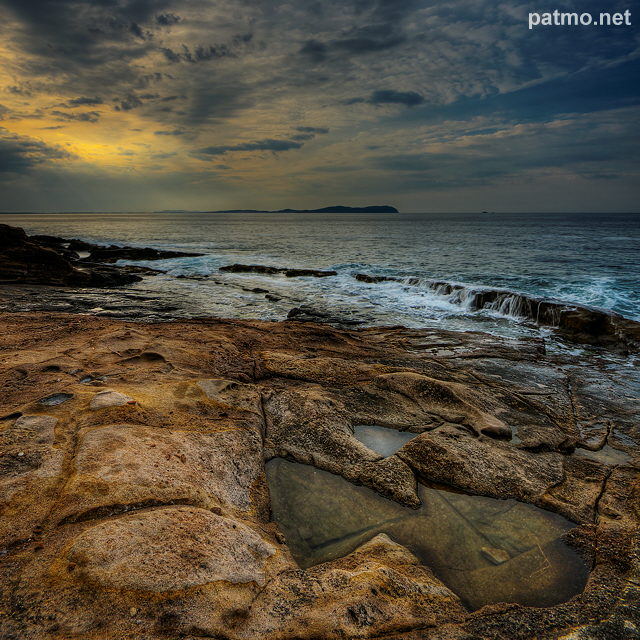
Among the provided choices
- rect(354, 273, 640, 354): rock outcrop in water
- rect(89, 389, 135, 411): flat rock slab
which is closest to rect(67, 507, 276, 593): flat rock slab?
rect(89, 389, 135, 411): flat rock slab

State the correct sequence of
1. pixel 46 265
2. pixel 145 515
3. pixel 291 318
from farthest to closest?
pixel 46 265 → pixel 291 318 → pixel 145 515

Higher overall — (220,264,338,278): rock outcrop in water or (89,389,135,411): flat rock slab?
(220,264,338,278): rock outcrop in water

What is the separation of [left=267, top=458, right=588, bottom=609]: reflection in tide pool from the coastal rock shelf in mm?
20

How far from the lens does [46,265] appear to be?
19641 millimetres

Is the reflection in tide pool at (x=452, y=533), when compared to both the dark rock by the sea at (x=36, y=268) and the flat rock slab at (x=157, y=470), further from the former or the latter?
the dark rock by the sea at (x=36, y=268)

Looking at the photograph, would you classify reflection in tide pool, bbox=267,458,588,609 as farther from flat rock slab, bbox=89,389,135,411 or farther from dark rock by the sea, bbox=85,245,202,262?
dark rock by the sea, bbox=85,245,202,262

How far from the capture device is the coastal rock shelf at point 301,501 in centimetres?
261

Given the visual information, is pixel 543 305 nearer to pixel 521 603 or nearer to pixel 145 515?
pixel 521 603

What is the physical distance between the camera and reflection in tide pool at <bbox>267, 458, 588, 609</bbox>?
11.3ft

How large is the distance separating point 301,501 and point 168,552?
180 centimetres

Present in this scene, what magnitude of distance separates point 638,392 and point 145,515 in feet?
32.0

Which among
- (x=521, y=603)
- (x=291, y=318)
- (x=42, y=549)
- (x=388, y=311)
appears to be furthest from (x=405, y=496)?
(x=388, y=311)

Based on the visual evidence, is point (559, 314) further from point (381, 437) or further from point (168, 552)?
point (168, 552)

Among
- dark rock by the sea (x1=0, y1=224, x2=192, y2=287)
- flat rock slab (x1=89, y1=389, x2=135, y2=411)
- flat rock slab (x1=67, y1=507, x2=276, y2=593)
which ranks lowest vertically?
flat rock slab (x1=67, y1=507, x2=276, y2=593)
